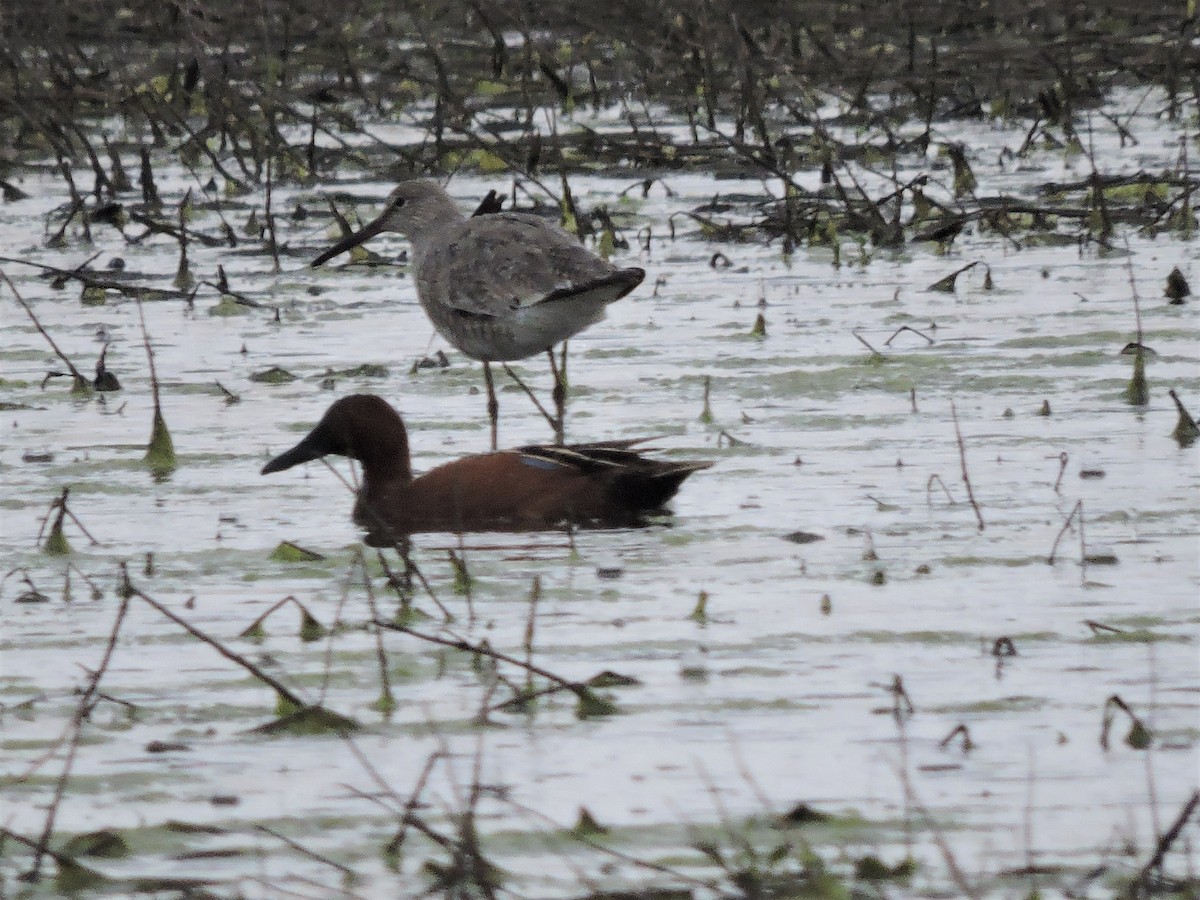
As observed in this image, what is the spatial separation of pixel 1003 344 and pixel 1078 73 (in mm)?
6780

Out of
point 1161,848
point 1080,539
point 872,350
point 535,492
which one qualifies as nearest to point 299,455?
point 535,492

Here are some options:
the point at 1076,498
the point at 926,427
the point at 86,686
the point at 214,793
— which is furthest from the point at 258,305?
the point at 214,793

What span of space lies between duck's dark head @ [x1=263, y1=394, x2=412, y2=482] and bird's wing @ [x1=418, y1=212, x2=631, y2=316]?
4.03 feet

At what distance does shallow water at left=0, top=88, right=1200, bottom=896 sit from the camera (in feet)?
16.0

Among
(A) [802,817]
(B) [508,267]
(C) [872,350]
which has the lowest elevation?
(A) [802,817]

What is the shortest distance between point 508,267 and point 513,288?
128 mm

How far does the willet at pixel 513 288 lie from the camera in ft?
30.7

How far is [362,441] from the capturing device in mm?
8172

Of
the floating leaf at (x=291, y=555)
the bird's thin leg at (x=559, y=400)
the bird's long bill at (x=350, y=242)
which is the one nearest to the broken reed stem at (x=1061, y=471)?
the bird's thin leg at (x=559, y=400)

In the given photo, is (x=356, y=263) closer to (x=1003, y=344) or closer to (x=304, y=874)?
(x=1003, y=344)

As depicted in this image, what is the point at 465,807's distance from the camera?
4.85 meters

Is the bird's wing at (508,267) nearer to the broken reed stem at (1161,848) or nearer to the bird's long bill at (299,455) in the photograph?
the bird's long bill at (299,455)

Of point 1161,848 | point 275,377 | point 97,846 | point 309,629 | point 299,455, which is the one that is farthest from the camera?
point 275,377

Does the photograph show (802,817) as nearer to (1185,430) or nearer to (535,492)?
(535,492)
